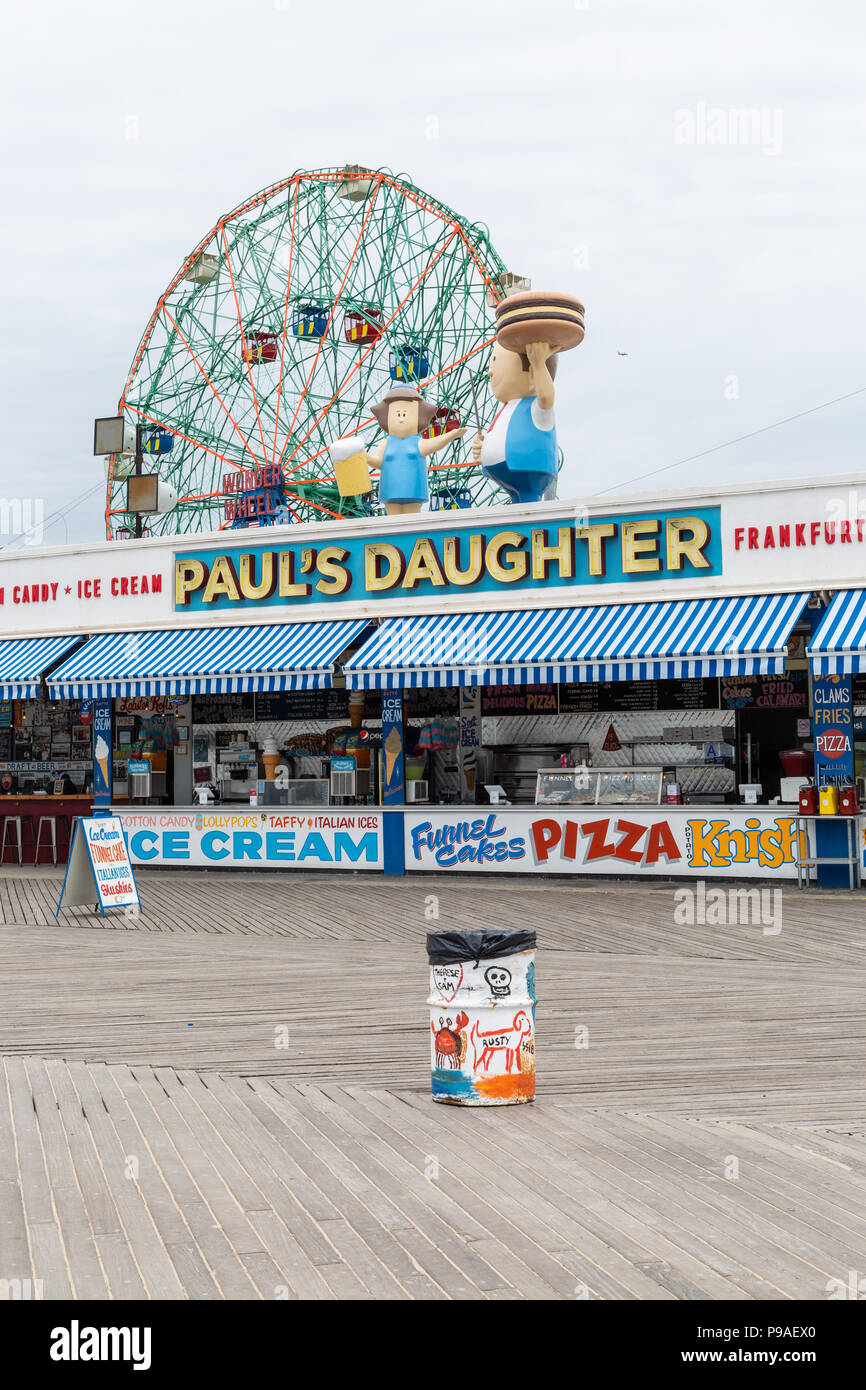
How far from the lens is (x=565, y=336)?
16.5 m

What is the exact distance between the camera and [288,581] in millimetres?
17750

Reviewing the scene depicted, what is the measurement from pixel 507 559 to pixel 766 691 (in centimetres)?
340

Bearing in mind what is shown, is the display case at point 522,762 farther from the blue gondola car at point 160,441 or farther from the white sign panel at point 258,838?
the blue gondola car at point 160,441

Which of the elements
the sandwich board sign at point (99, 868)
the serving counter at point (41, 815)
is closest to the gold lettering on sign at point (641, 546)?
the sandwich board sign at point (99, 868)

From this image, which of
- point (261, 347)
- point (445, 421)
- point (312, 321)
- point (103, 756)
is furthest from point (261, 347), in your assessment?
point (103, 756)

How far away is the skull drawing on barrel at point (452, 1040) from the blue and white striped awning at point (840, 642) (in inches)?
336

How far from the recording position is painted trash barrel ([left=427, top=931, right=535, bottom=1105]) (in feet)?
19.5

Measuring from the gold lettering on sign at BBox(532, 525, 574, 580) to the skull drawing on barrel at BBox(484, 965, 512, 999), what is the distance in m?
10.5

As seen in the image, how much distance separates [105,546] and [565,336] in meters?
7.05

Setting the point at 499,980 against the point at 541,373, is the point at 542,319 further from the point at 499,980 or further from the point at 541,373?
the point at 499,980

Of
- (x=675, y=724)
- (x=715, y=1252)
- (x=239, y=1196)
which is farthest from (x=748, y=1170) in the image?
(x=675, y=724)

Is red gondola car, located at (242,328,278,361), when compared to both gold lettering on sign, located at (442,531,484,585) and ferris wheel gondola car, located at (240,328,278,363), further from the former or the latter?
gold lettering on sign, located at (442,531,484,585)

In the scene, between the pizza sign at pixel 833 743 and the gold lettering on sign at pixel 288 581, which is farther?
the gold lettering on sign at pixel 288 581

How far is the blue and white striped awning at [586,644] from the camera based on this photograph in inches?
559
